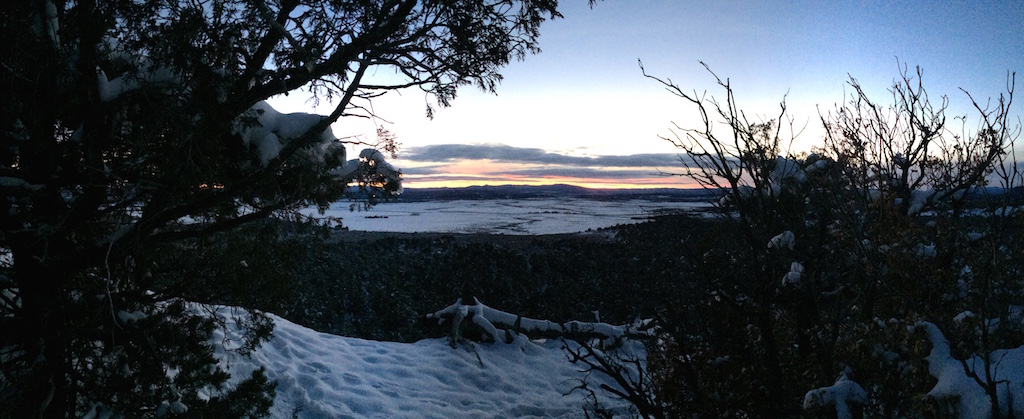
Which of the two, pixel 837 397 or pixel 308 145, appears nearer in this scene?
pixel 837 397

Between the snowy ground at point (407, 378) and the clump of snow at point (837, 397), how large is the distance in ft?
12.9

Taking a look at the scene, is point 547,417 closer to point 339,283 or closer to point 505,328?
point 505,328

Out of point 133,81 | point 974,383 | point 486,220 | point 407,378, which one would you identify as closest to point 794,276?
point 974,383

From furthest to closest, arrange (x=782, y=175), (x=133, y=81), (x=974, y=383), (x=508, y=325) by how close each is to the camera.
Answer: (x=508, y=325)
(x=782, y=175)
(x=133, y=81)
(x=974, y=383)

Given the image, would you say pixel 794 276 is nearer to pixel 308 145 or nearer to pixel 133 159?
pixel 308 145

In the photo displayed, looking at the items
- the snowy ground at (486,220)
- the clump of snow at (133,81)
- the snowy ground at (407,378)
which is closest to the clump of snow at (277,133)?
the clump of snow at (133,81)

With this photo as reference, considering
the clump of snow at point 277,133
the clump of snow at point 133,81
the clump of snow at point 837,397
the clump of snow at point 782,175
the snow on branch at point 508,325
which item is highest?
the clump of snow at point 133,81

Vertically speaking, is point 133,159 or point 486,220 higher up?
point 133,159

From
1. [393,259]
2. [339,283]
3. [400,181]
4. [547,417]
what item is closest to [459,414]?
[547,417]

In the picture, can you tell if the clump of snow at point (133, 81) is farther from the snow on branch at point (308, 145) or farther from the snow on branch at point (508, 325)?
the snow on branch at point (508, 325)

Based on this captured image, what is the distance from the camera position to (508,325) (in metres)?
11.2

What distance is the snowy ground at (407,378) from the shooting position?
734 centimetres

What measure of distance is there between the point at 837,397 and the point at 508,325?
8.43 m

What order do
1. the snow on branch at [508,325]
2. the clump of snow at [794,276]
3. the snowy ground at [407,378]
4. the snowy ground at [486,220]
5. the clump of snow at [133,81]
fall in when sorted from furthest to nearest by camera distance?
the snowy ground at [486,220] → the snow on branch at [508,325] → the snowy ground at [407,378] → the clump of snow at [794,276] → the clump of snow at [133,81]
